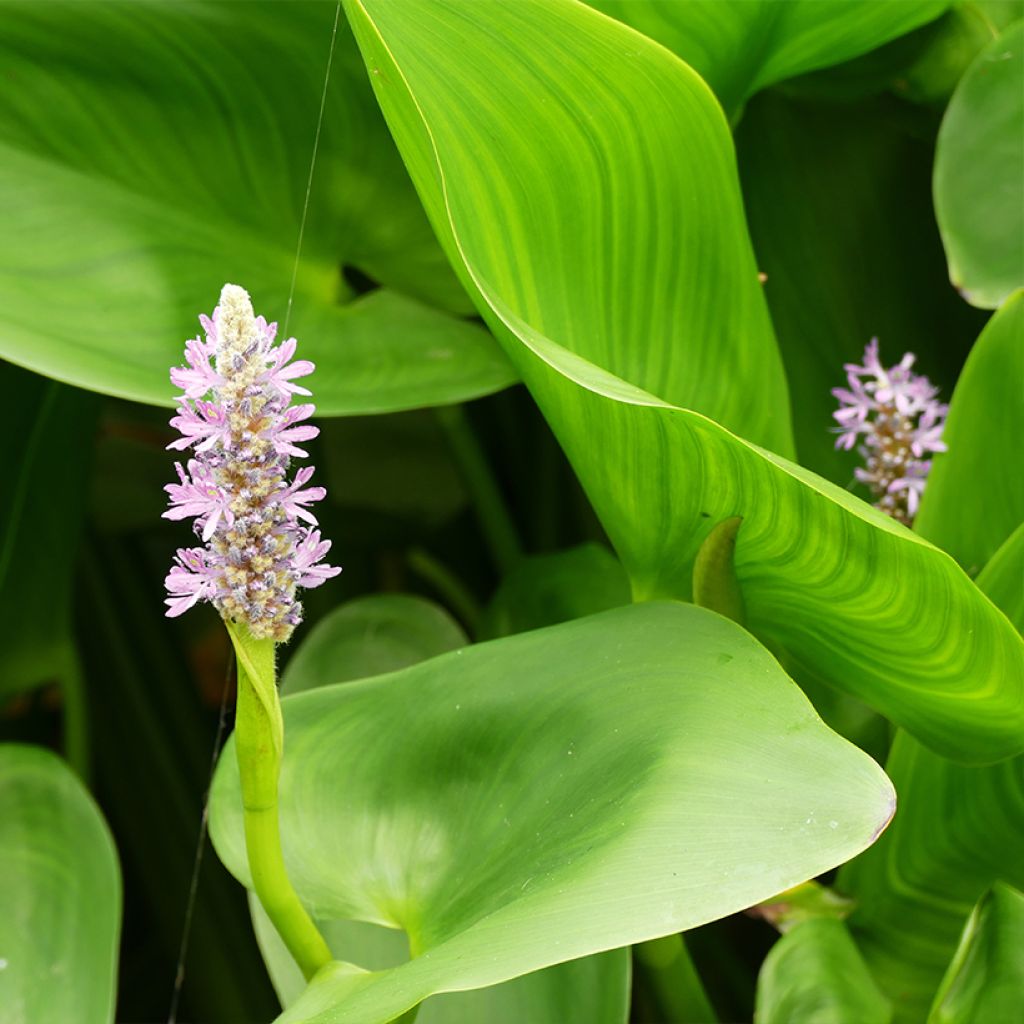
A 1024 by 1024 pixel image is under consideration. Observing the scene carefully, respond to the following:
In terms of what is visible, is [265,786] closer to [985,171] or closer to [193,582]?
[193,582]

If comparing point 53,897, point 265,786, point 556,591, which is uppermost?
point 265,786

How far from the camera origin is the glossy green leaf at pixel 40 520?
703mm

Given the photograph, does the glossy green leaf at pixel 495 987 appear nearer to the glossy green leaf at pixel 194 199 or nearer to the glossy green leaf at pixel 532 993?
the glossy green leaf at pixel 532 993

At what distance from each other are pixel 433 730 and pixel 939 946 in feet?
0.81

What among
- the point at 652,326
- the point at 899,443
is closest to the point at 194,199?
the point at 652,326

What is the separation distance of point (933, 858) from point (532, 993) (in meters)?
0.17

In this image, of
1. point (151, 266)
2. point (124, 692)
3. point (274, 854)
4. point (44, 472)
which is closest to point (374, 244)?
point (151, 266)

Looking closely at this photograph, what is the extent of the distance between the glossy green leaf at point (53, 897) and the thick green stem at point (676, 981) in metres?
0.23

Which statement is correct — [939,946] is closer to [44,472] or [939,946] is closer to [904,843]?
[904,843]

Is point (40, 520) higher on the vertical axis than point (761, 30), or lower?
lower

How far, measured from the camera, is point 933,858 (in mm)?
495

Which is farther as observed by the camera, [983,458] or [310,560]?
[983,458]

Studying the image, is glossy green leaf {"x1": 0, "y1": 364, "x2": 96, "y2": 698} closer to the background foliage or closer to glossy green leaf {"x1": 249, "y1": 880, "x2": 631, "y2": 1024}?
the background foliage

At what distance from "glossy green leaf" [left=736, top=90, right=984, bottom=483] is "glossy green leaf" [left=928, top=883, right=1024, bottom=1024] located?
32cm
